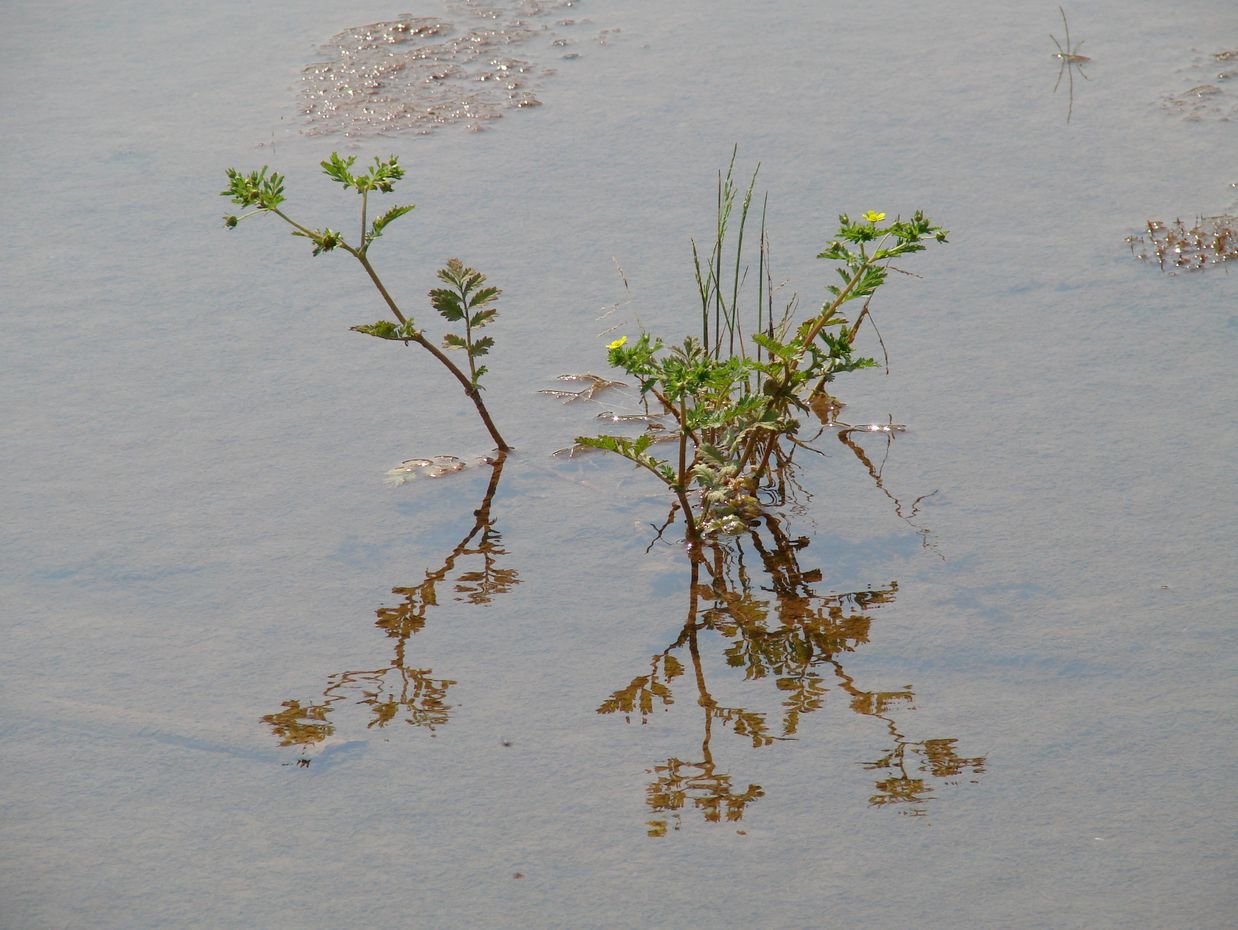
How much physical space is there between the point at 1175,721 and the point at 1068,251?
228cm

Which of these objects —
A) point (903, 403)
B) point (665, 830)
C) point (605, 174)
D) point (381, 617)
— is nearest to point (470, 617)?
point (381, 617)

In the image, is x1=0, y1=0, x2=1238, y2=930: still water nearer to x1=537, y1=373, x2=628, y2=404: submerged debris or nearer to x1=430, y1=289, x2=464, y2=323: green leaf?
x1=537, y1=373, x2=628, y2=404: submerged debris

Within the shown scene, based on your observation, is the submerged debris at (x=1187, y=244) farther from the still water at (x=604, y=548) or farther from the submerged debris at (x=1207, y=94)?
the submerged debris at (x=1207, y=94)

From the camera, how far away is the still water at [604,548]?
2785mm

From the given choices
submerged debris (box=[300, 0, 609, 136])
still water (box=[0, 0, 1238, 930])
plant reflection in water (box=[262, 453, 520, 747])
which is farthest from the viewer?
submerged debris (box=[300, 0, 609, 136])

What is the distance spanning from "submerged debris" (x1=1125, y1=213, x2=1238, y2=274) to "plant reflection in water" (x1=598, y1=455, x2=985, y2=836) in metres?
1.75

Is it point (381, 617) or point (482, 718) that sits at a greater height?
point (381, 617)

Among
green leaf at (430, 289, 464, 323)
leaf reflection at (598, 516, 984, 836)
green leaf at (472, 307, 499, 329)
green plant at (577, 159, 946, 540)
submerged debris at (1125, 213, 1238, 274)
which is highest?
submerged debris at (1125, 213, 1238, 274)

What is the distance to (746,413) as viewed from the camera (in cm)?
359

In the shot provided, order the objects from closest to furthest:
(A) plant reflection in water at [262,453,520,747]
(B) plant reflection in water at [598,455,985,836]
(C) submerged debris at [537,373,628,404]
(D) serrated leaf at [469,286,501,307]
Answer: (B) plant reflection in water at [598,455,985,836]
(A) plant reflection in water at [262,453,520,747]
(D) serrated leaf at [469,286,501,307]
(C) submerged debris at [537,373,628,404]

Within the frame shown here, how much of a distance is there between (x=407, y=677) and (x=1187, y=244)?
3.27m

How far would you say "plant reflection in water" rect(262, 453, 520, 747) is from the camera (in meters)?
3.11

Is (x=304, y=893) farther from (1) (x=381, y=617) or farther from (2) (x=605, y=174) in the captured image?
(2) (x=605, y=174)

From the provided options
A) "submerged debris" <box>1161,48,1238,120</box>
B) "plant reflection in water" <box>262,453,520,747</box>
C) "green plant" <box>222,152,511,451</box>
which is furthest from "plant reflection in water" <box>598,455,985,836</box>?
"submerged debris" <box>1161,48,1238,120</box>
